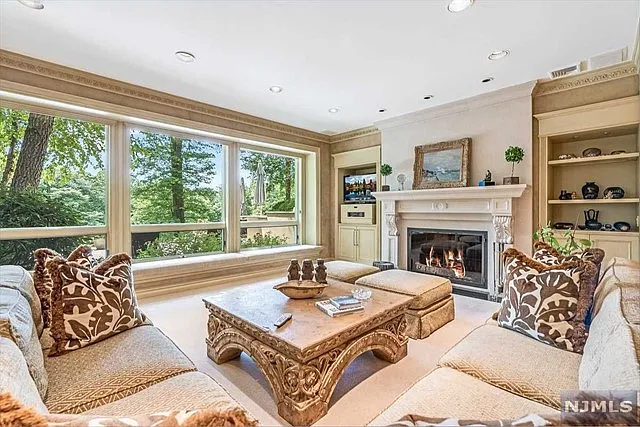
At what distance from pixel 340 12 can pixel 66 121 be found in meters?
3.40

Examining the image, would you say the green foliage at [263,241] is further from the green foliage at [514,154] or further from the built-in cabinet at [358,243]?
the green foliage at [514,154]

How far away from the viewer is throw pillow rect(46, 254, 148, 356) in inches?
60.3

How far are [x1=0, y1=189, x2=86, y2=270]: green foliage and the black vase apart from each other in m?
6.02

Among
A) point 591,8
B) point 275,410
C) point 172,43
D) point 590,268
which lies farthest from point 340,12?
point 275,410

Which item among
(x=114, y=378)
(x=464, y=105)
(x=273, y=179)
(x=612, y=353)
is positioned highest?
(x=464, y=105)

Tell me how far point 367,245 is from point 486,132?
2.71 m

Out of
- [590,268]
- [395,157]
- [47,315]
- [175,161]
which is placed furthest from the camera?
[395,157]

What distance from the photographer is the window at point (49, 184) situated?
3.23m

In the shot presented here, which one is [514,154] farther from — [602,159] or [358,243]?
[358,243]

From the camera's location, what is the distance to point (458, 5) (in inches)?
88.5

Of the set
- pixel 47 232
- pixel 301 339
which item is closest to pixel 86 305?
pixel 301 339

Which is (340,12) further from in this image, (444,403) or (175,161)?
(175,161)

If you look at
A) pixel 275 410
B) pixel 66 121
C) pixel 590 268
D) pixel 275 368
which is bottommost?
pixel 275 410

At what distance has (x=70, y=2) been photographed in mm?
2232
